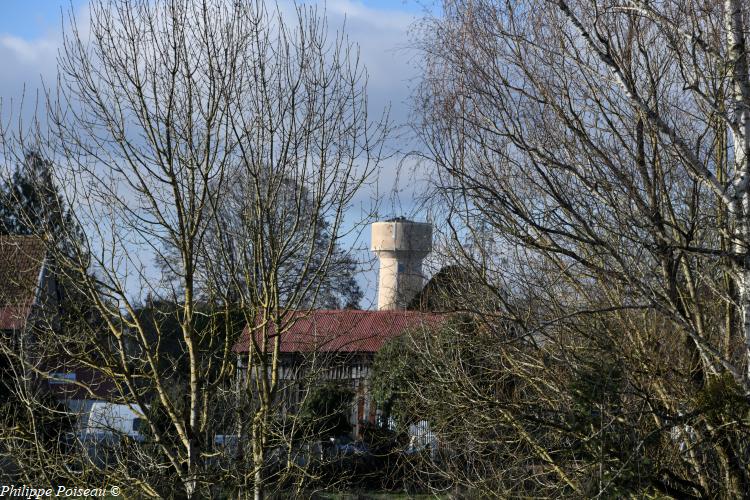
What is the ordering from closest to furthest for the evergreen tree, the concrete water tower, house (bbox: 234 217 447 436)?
the evergreen tree
house (bbox: 234 217 447 436)
the concrete water tower

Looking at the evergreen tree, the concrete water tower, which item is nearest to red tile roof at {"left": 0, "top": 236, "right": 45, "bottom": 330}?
the evergreen tree

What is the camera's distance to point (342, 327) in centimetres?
1066

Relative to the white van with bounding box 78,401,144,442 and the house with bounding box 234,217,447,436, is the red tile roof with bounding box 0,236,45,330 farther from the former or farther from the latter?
the house with bounding box 234,217,447,436

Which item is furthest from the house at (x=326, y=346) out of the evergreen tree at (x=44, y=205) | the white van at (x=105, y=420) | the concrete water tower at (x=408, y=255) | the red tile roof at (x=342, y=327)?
the evergreen tree at (x=44, y=205)

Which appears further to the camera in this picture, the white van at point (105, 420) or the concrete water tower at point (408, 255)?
the concrete water tower at point (408, 255)

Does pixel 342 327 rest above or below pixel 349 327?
above

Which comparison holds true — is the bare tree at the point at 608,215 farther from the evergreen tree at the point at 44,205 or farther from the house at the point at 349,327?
the evergreen tree at the point at 44,205

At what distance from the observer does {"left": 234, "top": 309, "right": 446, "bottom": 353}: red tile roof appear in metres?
8.01

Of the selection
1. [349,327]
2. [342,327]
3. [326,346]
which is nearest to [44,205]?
[349,327]

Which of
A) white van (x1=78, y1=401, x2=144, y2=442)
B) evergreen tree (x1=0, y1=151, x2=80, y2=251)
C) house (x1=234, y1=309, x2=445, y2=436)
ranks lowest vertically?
white van (x1=78, y1=401, x2=144, y2=442)

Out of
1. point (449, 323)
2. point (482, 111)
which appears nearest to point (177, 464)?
point (449, 323)

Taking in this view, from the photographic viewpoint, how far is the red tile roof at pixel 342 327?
8009mm

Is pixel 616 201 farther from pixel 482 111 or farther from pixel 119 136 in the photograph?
pixel 119 136

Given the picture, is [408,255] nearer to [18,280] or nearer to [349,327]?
[349,327]
